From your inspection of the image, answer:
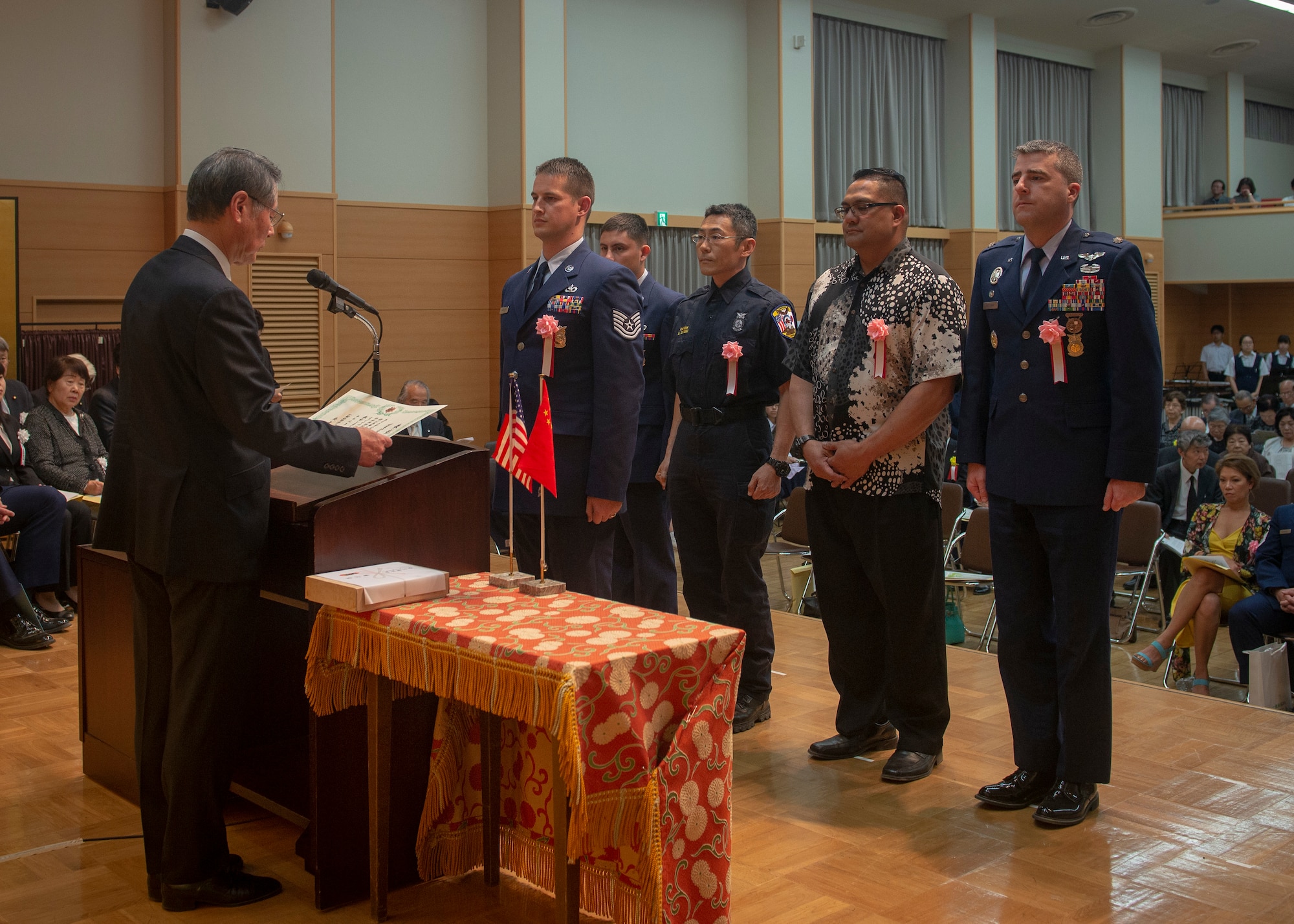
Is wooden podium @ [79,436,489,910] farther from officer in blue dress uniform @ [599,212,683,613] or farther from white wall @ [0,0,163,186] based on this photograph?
white wall @ [0,0,163,186]

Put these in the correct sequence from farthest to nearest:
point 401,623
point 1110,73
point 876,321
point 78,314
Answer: point 1110,73, point 78,314, point 876,321, point 401,623

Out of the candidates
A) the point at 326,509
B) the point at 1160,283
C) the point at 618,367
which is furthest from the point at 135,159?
the point at 1160,283

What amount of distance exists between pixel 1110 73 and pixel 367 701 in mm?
14818

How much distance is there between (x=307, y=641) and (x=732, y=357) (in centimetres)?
151

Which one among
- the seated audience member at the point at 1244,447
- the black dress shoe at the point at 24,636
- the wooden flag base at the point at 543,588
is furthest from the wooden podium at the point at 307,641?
the seated audience member at the point at 1244,447

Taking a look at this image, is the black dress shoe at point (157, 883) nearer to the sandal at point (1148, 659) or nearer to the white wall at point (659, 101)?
the sandal at point (1148, 659)

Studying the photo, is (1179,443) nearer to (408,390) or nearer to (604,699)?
(408,390)

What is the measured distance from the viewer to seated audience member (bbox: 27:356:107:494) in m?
5.79

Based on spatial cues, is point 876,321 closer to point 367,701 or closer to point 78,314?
point 367,701

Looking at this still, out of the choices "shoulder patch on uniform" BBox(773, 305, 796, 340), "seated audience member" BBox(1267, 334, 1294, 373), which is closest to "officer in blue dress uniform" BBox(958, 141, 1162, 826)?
"shoulder patch on uniform" BBox(773, 305, 796, 340)

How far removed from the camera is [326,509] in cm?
251

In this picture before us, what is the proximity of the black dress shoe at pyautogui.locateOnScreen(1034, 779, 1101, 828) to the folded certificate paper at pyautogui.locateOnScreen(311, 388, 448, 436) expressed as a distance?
1.80m

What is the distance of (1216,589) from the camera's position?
16.3ft

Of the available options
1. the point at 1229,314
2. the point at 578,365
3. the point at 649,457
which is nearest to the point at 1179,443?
the point at 649,457
